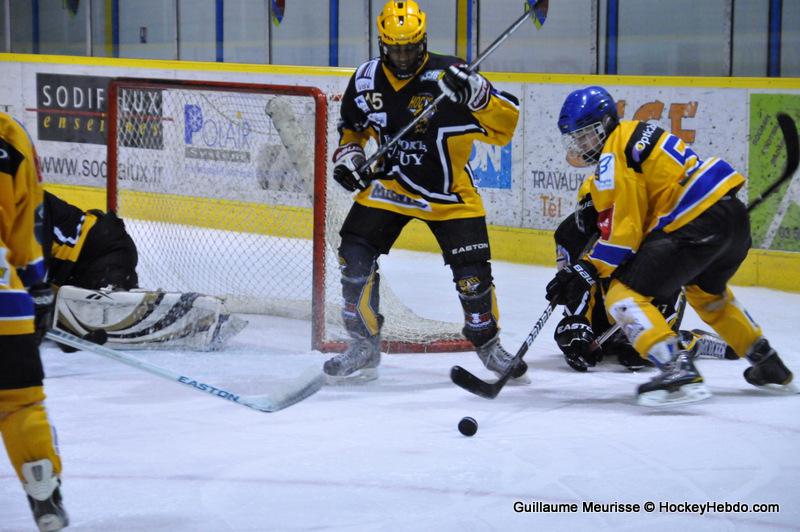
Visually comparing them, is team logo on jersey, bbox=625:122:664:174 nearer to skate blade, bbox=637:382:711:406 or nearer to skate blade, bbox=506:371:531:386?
skate blade, bbox=637:382:711:406

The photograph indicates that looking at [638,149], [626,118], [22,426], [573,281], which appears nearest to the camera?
[22,426]

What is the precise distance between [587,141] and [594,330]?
86 centimetres

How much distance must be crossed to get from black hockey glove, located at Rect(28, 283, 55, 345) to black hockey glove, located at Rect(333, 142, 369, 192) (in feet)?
5.11

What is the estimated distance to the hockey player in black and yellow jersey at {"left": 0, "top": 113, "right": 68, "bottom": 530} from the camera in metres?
2.43

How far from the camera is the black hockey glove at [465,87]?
12.3ft

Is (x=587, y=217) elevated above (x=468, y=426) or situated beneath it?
elevated above

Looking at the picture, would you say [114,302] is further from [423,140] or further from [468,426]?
[468,426]

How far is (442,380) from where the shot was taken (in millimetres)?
4168

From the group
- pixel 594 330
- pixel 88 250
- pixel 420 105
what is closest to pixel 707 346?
pixel 594 330

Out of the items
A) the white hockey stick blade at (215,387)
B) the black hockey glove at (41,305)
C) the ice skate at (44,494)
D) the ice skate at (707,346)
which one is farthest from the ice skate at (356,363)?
the ice skate at (44,494)

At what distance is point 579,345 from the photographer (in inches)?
167

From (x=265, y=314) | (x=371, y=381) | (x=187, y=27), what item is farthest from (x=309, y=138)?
(x=187, y=27)

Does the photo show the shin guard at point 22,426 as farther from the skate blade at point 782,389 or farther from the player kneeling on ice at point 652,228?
the skate blade at point 782,389

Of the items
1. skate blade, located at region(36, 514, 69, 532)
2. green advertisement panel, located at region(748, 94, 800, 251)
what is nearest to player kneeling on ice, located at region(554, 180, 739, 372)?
green advertisement panel, located at region(748, 94, 800, 251)
